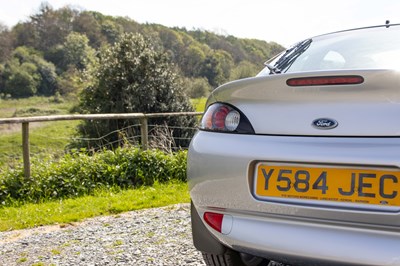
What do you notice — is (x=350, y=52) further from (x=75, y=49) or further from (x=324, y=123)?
(x=75, y=49)

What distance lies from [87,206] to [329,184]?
3.57 metres

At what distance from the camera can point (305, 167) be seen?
5.57 ft

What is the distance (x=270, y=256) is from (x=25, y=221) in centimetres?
326

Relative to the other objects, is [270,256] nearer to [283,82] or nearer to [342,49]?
[283,82]

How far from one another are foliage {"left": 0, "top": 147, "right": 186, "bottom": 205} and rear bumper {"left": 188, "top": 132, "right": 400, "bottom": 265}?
3.72 metres

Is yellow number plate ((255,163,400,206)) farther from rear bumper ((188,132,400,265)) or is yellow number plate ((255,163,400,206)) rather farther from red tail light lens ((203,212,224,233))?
red tail light lens ((203,212,224,233))

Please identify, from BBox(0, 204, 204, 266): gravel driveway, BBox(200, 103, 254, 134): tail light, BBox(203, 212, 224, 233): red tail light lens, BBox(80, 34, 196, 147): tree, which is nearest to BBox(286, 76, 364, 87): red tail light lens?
BBox(200, 103, 254, 134): tail light

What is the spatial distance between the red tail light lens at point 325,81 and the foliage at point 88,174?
13.5ft

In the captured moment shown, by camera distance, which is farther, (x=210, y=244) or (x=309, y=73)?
(x=210, y=244)

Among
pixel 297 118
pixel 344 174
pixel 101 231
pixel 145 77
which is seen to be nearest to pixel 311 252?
pixel 344 174

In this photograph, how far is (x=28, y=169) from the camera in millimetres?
5227

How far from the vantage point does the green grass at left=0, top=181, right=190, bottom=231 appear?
4.18 m

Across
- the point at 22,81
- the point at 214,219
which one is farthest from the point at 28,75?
the point at 214,219

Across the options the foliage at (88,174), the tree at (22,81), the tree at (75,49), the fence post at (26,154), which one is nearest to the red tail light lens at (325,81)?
the foliage at (88,174)
